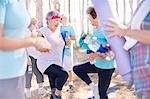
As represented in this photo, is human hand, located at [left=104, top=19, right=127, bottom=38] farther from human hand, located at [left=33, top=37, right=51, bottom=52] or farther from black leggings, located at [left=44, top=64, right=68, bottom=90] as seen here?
black leggings, located at [left=44, top=64, right=68, bottom=90]

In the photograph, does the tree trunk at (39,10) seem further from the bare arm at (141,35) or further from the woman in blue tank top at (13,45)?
the bare arm at (141,35)

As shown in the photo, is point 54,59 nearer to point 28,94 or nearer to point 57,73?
point 57,73

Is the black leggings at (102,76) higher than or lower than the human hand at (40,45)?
lower

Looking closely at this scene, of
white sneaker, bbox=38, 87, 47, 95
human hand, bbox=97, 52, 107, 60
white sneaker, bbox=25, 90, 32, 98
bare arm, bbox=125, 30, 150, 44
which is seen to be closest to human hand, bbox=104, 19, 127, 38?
bare arm, bbox=125, 30, 150, 44

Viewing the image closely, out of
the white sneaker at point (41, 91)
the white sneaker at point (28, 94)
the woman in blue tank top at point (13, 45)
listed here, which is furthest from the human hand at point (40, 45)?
the white sneaker at point (41, 91)

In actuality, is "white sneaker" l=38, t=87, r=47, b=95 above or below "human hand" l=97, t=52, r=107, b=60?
below

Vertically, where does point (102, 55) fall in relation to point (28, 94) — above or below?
above

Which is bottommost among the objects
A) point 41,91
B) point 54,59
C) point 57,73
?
point 41,91

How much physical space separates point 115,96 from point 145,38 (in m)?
3.82

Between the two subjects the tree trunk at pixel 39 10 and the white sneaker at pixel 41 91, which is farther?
the tree trunk at pixel 39 10

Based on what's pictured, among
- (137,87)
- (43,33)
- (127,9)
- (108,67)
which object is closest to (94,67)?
(108,67)

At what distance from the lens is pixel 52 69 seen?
197 inches

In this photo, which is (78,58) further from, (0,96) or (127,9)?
(0,96)

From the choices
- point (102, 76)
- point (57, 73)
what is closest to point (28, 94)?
point (57, 73)
